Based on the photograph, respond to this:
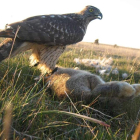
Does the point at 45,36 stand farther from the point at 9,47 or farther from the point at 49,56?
the point at 9,47

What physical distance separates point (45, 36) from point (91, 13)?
1768mm

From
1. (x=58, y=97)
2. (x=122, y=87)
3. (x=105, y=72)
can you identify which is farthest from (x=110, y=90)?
(x=105, y=72)

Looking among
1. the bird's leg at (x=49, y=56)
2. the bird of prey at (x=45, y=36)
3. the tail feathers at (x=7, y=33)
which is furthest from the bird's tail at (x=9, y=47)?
the bird's leg at (x=49, y=56)

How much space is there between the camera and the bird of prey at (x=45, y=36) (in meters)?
3.22

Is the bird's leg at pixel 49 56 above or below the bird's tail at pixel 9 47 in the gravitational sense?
below

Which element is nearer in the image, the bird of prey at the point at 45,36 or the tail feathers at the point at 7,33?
the tail feathers at the point at 7,33

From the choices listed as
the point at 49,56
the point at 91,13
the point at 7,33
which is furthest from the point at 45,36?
the point at 91,13

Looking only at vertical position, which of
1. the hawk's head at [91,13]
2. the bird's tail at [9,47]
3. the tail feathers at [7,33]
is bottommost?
the bird's tail at [9,47]

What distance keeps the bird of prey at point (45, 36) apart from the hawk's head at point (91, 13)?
0.76 ft

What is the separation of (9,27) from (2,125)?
2.01 m

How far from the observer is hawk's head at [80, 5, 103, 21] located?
463cm

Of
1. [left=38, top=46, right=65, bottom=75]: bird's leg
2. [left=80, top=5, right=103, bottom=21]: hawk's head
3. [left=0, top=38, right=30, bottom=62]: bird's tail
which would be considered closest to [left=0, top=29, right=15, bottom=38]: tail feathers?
[left=0, top=38, right=30, bottom=62]: bird's tail

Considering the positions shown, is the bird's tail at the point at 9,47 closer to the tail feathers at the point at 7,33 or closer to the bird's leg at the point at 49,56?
the tail feathers at the point at 7,33

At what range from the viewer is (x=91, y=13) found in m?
4.73
